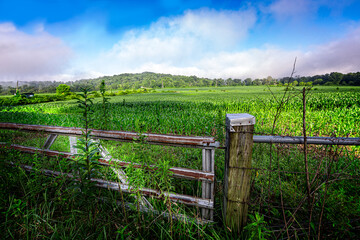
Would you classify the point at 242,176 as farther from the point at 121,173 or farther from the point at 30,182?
the point at 30,182

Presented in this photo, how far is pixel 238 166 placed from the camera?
1752mm

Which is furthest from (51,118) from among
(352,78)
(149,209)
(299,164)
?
(352,78)

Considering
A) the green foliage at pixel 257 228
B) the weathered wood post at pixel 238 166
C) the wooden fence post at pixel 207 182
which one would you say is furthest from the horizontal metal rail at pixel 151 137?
the green foliage at pixel 257 228

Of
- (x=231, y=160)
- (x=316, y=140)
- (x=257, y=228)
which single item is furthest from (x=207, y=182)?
(x=316, y=140)

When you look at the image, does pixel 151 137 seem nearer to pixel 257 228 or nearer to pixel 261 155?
pixel 257 228

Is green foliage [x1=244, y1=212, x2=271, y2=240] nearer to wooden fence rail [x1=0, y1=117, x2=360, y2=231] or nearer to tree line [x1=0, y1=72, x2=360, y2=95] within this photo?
wooden fence rail [x1=0, y1=117, x2=360, y2=231]

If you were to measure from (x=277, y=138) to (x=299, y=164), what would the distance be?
7.39 feet

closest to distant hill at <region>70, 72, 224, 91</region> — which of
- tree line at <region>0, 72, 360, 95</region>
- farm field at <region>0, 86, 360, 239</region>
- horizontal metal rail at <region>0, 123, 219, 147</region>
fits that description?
tree line at <region>0, 72, 360, 95</region>

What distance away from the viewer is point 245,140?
5.50 ft

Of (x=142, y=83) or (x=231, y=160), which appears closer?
(x=231, y=160)

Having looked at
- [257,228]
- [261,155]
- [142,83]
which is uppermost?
[142,83]

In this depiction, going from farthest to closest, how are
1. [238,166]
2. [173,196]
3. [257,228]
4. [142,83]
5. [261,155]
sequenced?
1. [142,83]
2. [261,155]
3. [173,196]
4. [238,166]
5. [257,228]

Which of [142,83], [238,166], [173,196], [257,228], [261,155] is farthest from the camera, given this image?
[142,83]

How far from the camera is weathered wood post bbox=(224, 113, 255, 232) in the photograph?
5.44 ft
